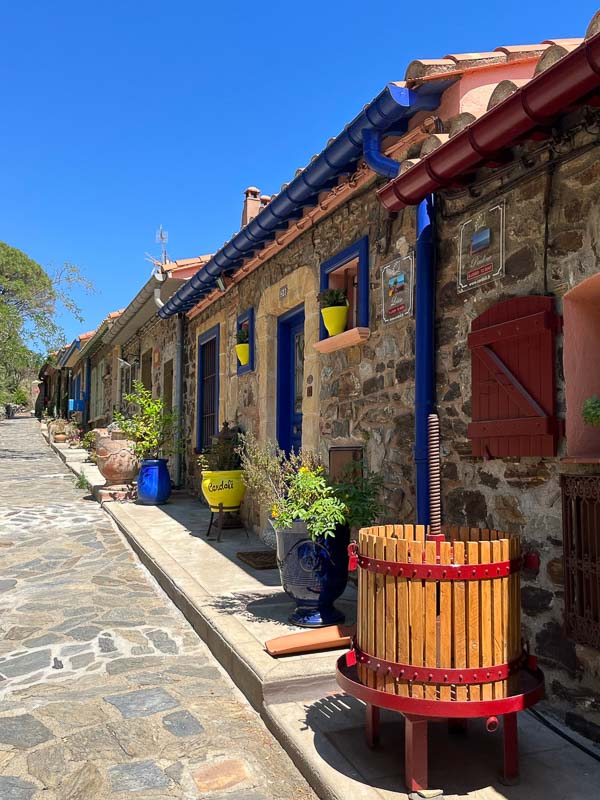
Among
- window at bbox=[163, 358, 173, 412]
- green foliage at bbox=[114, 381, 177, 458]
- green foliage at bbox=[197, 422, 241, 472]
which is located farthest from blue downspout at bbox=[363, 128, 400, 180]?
window at bbox=[163, 358, 173, 412]

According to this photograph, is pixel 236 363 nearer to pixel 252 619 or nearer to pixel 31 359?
pixel 252 619

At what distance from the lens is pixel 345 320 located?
5.09 metres

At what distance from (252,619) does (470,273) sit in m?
2.34

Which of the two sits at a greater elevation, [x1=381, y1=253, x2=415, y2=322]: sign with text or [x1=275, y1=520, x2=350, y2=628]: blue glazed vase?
[x1=381, y1=253, x2=415, y2=322]: sign with text

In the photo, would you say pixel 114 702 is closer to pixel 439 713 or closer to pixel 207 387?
pixel 439 713

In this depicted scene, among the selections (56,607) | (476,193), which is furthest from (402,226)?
(56,607)

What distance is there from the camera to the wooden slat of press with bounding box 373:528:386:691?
7.53ft

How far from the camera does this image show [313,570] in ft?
11.8

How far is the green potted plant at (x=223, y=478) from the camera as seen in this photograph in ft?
22.1

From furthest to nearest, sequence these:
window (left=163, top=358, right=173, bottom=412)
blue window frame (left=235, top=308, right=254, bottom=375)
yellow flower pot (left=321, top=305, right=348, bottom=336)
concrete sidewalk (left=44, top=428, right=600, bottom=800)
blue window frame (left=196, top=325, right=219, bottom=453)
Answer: window (left=163, top=358, right=173, bottom=412), blue window frame (left=196, top=325, right=219, bottom=453), blue window frame (left=235, top=308, right=254, bottom=375), yellow flower pot (left=321, top=305, right=348, bottom=336), concrete sidewalk (left=44, top=428, right=600, bottom=800)

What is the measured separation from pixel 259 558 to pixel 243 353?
2549 millimetres

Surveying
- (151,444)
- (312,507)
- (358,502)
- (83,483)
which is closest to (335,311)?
(358,502)

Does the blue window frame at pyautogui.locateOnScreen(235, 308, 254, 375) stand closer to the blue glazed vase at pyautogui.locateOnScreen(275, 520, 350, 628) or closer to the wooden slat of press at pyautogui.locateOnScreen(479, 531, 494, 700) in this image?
the blue glazed vase at pyautogui.locateOnScreen(275, 520, 350, 628)

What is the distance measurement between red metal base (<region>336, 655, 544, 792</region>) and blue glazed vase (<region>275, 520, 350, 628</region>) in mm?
1233
